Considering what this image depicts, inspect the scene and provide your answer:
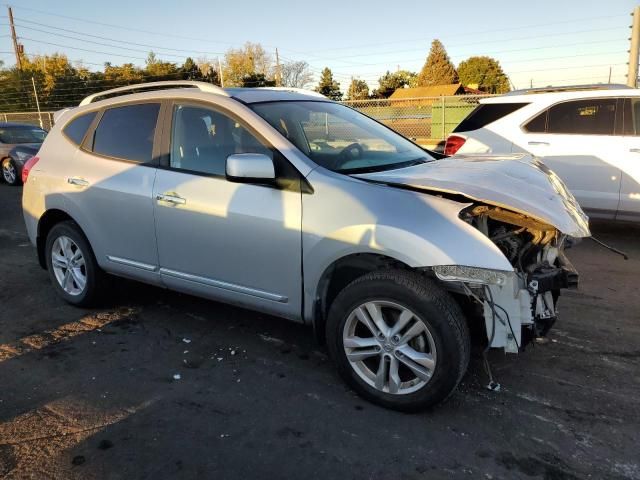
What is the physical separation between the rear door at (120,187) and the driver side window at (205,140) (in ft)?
0.79

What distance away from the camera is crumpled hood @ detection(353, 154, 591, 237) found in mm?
2818

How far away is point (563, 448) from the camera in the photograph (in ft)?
8.61

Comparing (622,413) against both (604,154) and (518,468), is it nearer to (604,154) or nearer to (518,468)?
(518,468)

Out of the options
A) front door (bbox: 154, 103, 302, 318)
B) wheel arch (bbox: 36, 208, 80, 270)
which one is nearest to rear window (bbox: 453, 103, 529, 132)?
front door (bbox: 154, 103, 302, 318)

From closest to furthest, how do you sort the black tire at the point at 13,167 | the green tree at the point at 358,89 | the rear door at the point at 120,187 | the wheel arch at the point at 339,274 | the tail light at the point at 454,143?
the wheel arch at the point at 339,274 → the rear door at the point at 120,187 → the tail light at the point at 454,143 → the black tire at the point at 13,167 → the green tree at the point at 358,89

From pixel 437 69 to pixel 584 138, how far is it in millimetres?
69517

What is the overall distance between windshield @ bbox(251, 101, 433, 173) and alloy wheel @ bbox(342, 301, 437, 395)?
3.15ft

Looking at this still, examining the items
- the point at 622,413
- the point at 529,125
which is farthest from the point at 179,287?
the point at 529,125

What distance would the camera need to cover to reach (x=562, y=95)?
21.3 feet

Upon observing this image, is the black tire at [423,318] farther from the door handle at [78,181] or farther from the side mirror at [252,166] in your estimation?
the door handle at [78,181]

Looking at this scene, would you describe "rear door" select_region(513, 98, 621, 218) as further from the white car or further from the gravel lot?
the gravel lot

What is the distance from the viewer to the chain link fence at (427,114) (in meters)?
15.0

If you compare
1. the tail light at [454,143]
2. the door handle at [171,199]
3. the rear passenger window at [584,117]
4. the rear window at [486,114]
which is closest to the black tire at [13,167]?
the tail light at [454,143]

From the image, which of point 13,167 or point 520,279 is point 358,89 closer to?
point 13,167
